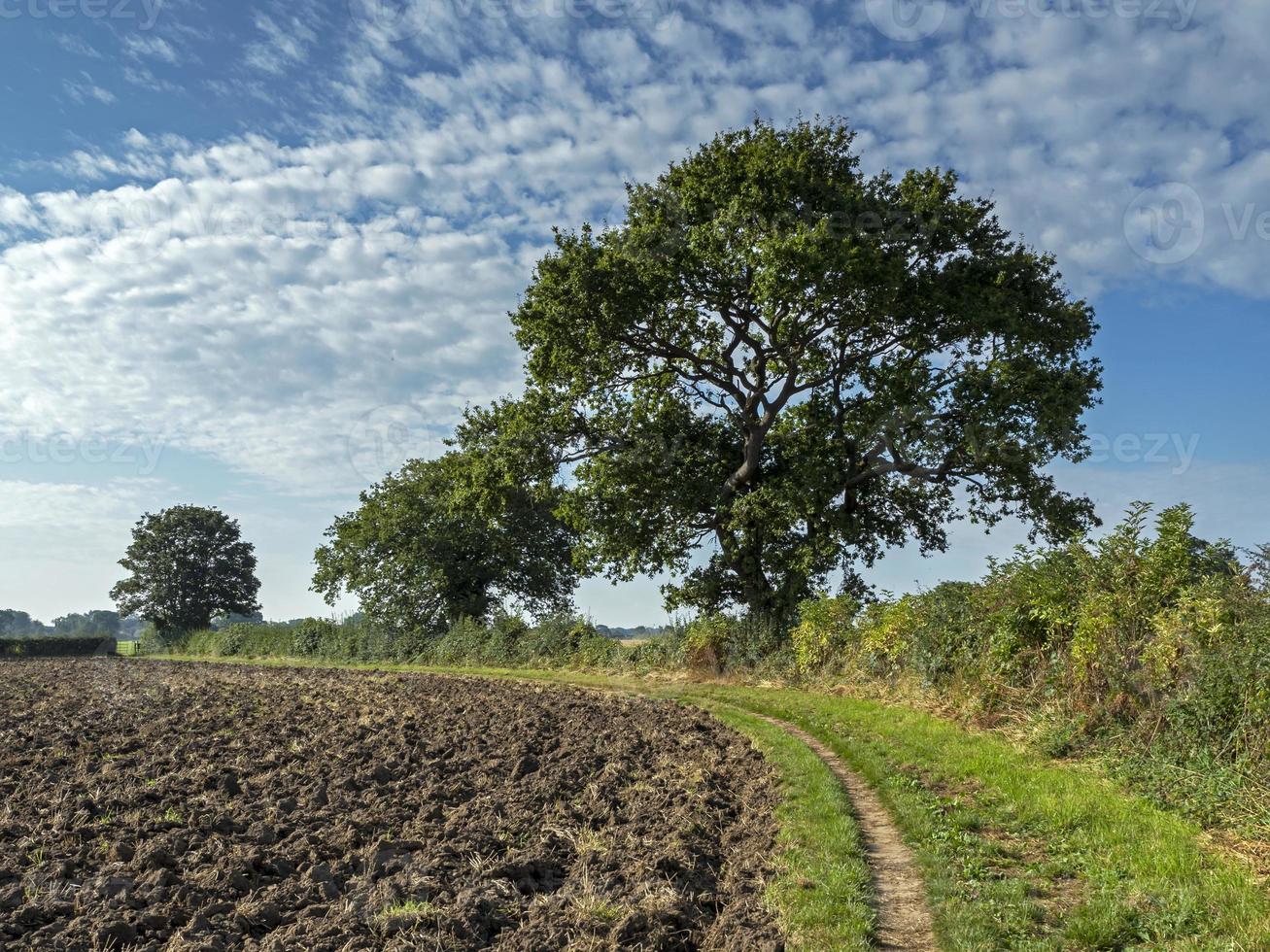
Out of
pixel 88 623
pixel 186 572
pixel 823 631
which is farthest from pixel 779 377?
pixel 88 623

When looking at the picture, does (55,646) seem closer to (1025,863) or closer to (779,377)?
(779,377)

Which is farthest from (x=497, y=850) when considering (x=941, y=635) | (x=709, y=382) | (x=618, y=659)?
(x=709, y=382)

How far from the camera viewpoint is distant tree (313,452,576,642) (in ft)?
149

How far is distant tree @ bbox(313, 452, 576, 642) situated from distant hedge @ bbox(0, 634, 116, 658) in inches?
1490

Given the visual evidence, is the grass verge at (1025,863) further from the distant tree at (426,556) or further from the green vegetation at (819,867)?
the distant tree at (426,556)

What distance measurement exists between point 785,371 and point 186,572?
6757cm

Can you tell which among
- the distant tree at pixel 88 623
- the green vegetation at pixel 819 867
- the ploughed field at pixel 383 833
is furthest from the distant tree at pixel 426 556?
the distant tree at pixel 88 623

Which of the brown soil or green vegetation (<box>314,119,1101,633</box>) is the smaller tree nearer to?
green vegetation (<box>314,119,1101,633</box>)

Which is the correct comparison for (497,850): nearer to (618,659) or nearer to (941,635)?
(941,635)

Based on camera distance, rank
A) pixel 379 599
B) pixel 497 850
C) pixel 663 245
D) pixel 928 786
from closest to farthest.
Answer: pixel 497 850 → pixel 928 786 → pixel 663 245 → pixel 379 599

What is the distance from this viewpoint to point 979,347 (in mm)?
26797

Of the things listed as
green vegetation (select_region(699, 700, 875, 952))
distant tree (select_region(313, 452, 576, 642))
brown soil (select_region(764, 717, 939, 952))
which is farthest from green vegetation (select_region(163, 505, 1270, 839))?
distant tree (select_region(313, 452, 576, 642))

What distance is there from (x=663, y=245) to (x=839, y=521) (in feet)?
33.4

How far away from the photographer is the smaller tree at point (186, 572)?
76250 millimetres
